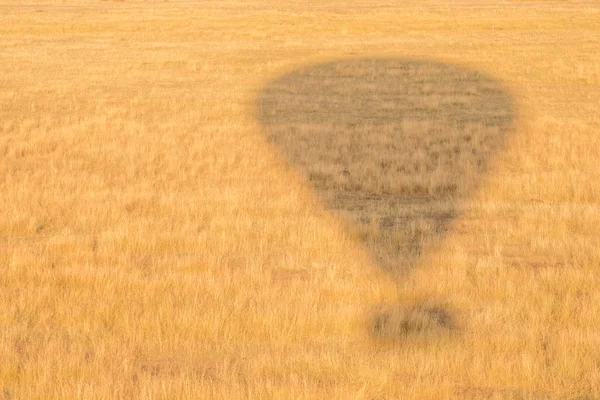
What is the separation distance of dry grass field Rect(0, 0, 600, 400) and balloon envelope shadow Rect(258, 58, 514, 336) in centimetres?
6

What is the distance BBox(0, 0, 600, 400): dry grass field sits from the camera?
17.8ft

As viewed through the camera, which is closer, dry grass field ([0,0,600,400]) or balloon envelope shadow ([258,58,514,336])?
dry grass field ([0,0,600,400])

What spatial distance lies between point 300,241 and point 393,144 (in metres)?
7.24

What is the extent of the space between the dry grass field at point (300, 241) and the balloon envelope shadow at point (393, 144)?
59 millimetres

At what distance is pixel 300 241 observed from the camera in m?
8.98

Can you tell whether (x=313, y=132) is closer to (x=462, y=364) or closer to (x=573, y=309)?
(x=573, y=309)

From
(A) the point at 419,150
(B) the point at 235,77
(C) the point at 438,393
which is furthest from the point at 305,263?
(B) the point at 235,77

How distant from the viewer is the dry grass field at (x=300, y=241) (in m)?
5.42

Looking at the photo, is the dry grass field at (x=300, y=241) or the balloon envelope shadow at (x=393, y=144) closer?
the dry grass field at (x=300, y=241)

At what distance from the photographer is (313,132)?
56.9 ft

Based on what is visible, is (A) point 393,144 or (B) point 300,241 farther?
(A) point 393,144

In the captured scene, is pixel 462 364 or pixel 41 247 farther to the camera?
pixel 41 247

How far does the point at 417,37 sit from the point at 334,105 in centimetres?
2357

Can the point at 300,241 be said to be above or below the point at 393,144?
above
